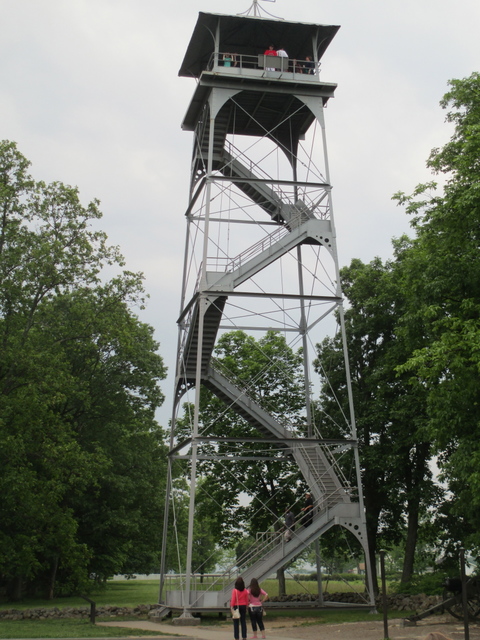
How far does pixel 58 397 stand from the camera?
22766 millimetres

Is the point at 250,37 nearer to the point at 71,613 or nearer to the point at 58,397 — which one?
the point at 58,397

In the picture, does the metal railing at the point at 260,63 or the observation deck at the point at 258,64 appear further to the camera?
the metal railing at the point at 260,63

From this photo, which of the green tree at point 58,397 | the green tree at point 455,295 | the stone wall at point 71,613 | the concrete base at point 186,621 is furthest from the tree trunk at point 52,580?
the green tree at point 455,295

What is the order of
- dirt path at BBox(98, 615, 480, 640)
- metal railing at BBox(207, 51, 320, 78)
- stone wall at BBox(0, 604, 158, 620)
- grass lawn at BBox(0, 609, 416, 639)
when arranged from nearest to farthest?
dirt path at BBox(98, 615, 480, 640), grass lawn at BBox(0, 609, 416, 639), stone wall at BBox(0, 604, 158, 620), metal railing at BBox(207, 51, 320, 78)

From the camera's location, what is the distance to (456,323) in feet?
53.6

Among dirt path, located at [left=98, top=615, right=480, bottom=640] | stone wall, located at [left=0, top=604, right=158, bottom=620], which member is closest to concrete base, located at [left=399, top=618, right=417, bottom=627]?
dirt path, located at [left=98, top=615, right=480, bottom=640]

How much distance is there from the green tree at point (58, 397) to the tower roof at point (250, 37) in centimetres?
695

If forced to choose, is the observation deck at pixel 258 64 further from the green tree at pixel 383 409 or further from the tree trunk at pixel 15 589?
the tree trunk at pixel 15 589

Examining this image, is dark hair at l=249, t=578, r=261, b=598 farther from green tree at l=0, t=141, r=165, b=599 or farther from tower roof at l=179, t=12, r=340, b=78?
tower roof at l=179, t=12, r=340, b=78

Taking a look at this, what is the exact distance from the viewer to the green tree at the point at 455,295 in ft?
53.2

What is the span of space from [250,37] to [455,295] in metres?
12.1

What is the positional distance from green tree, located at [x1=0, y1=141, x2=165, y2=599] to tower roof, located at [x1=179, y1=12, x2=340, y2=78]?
22.8 feet

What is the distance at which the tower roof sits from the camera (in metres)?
22.9

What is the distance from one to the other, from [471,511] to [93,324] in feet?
50.5
